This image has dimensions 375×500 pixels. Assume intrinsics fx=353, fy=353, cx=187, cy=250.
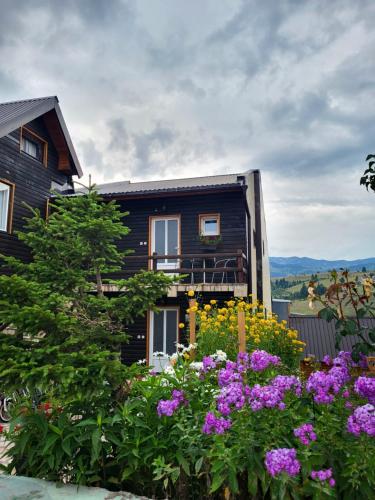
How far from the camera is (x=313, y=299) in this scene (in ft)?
9.87

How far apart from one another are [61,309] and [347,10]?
571 centimetres

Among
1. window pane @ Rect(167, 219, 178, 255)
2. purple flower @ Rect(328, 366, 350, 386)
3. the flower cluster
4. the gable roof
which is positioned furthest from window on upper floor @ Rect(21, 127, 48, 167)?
purple flower @ Rect(328, 366, 350, 386)

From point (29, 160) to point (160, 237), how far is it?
17.1 feet

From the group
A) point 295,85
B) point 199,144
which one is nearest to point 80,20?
point 295,85

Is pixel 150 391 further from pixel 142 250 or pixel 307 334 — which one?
pixel 307 334

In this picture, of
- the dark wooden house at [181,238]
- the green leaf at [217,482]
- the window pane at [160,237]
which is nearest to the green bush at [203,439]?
the green leaf at [217,482]

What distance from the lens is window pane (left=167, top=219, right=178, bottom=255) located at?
1284 cm

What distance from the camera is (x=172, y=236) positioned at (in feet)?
42.5

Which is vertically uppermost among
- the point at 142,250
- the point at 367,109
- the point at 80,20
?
the point at 80,20

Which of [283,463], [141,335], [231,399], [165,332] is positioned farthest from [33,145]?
[283,463]

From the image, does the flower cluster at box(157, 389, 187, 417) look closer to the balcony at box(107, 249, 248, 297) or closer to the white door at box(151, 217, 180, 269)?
the balcony at box(107, 249, 248, 297)

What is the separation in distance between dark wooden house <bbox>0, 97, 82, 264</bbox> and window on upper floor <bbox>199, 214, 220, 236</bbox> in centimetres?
493

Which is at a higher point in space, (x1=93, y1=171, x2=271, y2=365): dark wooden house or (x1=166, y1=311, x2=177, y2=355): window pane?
(x1=93, y1=171, x2=271, y2=365): dark wooden house

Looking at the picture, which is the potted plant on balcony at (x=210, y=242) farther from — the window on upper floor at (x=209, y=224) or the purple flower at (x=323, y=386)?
the purple flower at (x=323, y=386)
